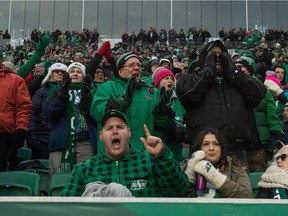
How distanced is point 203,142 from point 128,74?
1115 mm

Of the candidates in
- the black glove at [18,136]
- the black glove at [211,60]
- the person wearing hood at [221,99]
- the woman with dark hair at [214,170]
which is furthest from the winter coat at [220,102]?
the black glove at [18,136]

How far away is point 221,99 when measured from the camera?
13.7 ft

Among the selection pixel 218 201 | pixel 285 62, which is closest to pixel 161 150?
pixel 218 201

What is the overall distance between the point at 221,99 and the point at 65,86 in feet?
5.22

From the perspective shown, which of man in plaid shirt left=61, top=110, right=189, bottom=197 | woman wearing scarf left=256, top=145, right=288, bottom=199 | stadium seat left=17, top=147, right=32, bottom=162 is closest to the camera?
man in plaid shirt left=61, top=110, right=189, bottom=197

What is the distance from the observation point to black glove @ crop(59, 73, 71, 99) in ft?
15.1

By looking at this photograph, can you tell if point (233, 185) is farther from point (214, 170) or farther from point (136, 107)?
point (136, 107)

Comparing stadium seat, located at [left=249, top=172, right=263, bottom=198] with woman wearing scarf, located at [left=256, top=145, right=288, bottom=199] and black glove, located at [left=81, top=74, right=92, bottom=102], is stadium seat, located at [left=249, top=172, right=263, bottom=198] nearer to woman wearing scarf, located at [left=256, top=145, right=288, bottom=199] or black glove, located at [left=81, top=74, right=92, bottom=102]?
woman wearing scarf, located at [left=256, top=145, right=288, bottom=199]

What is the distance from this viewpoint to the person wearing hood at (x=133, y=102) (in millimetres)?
4074

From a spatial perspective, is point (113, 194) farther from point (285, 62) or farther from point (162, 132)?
point (285, 62)

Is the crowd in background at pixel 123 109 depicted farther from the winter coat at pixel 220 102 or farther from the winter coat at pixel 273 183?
the winter coat at pixel 273 183

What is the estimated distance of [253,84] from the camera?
423 centimetres

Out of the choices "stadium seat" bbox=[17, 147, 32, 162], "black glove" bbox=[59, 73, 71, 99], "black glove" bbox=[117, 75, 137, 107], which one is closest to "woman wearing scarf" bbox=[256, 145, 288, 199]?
"black glove" bbox=[117, 75, 137, 107]

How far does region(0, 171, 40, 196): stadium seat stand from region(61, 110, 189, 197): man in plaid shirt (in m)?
0.96
